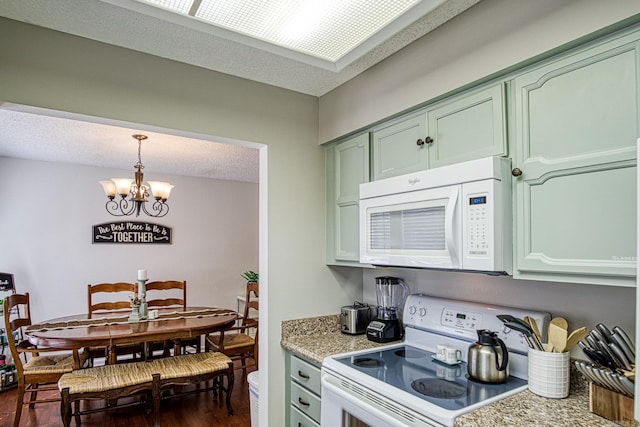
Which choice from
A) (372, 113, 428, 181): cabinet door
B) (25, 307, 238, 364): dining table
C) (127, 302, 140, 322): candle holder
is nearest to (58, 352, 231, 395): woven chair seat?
(25, 307, 238, 364): dining table

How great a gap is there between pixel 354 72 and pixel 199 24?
2.65 feet

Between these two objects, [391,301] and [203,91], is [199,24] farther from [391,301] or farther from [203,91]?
[391,301]

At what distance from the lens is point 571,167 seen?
124 cm

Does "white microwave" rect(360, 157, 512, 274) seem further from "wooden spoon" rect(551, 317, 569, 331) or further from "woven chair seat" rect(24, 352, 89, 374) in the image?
"woven chair seat" rect(24, 352, 89, 374)

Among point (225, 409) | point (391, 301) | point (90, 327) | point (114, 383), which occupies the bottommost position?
point (225, 409)

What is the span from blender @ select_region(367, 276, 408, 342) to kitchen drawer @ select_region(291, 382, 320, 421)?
0.43 m

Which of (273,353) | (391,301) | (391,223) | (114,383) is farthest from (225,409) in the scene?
(391,223)

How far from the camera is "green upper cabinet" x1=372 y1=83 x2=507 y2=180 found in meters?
1.48

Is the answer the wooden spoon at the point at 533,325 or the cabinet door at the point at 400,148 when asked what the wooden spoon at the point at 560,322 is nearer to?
the wooden spoon at the point at 533,325

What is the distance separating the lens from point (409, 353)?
192 centimetres

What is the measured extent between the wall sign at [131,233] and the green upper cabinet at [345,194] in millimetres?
3371

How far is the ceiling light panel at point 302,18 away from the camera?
1.45 metres

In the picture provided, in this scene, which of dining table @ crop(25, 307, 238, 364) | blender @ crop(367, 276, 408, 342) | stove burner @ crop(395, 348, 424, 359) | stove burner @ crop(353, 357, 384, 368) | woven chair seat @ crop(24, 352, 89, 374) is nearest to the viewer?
stove burner @ crop(353, 357, 384, 368)

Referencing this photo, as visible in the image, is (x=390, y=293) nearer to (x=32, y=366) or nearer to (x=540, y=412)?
(x=540, y=412)
